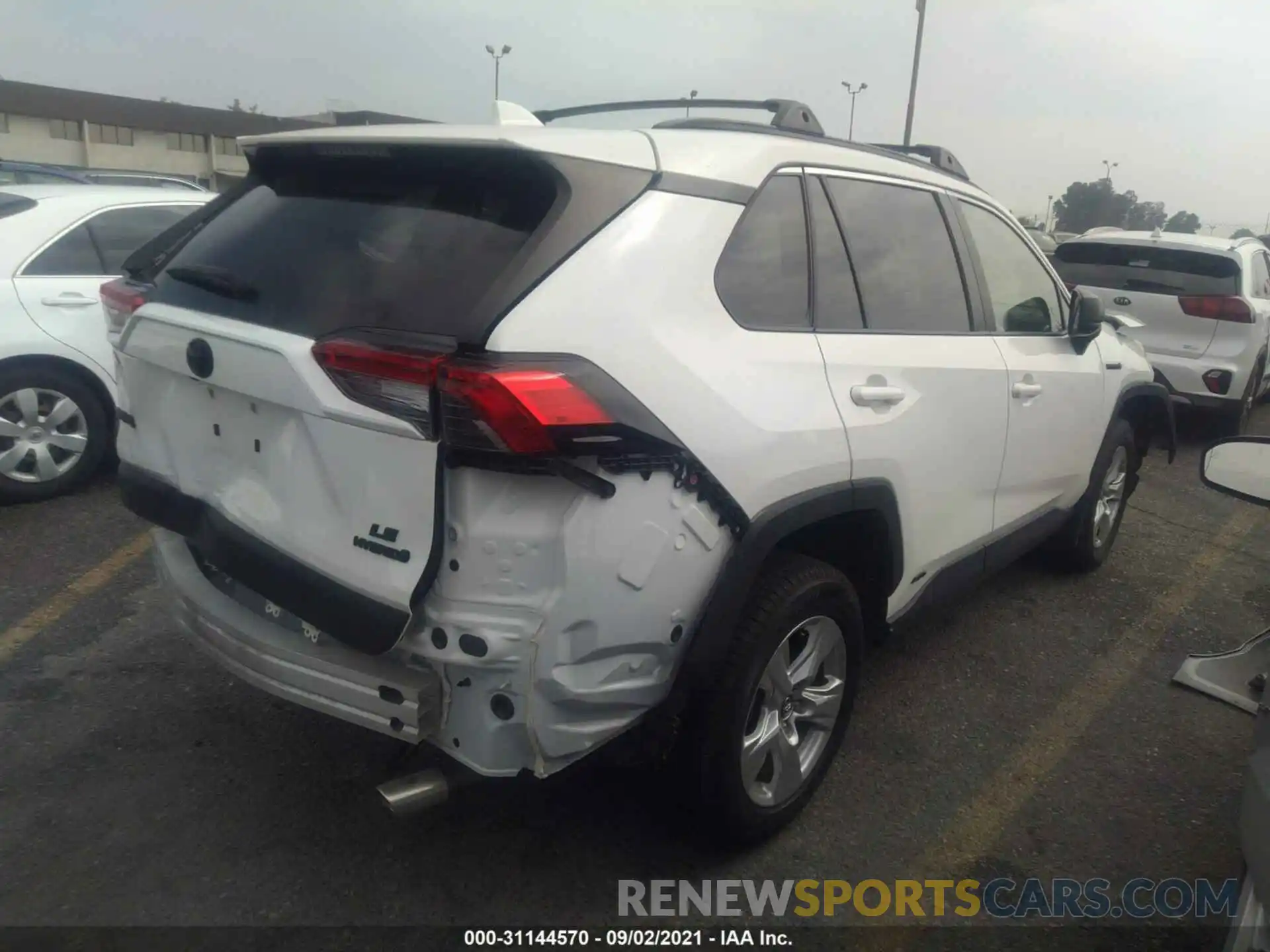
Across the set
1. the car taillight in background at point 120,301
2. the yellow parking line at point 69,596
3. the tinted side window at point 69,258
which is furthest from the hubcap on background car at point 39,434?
the car taillight in background at point 120,301

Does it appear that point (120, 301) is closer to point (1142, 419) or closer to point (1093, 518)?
point (1093, 518)

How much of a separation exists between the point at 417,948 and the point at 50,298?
164 inches

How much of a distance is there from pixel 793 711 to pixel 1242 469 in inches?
50.3

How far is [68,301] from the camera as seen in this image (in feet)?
16.9

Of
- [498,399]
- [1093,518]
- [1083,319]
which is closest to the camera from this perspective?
[498,399]

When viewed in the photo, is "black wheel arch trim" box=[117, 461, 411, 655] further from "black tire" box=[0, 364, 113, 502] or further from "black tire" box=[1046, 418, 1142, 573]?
"black tire" box=[1046, 418, 1142, 573]

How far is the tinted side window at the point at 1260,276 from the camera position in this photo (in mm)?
8391

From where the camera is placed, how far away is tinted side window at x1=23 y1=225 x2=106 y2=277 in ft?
16.8

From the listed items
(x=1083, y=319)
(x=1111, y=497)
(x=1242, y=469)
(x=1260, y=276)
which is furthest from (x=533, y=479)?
(x=1260, y=276)

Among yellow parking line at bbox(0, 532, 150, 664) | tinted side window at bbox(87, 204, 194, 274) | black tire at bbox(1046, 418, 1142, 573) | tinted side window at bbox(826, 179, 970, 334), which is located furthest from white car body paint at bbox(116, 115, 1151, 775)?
tinted side window at bbox(87, 204, 194, 274)

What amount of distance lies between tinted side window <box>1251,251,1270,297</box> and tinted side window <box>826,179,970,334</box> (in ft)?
20.4

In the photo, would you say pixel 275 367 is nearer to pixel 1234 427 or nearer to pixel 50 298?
pixel 50 298

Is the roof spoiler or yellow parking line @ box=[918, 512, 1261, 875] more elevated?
the roof spoiler

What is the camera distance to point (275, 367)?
87.0 inches
